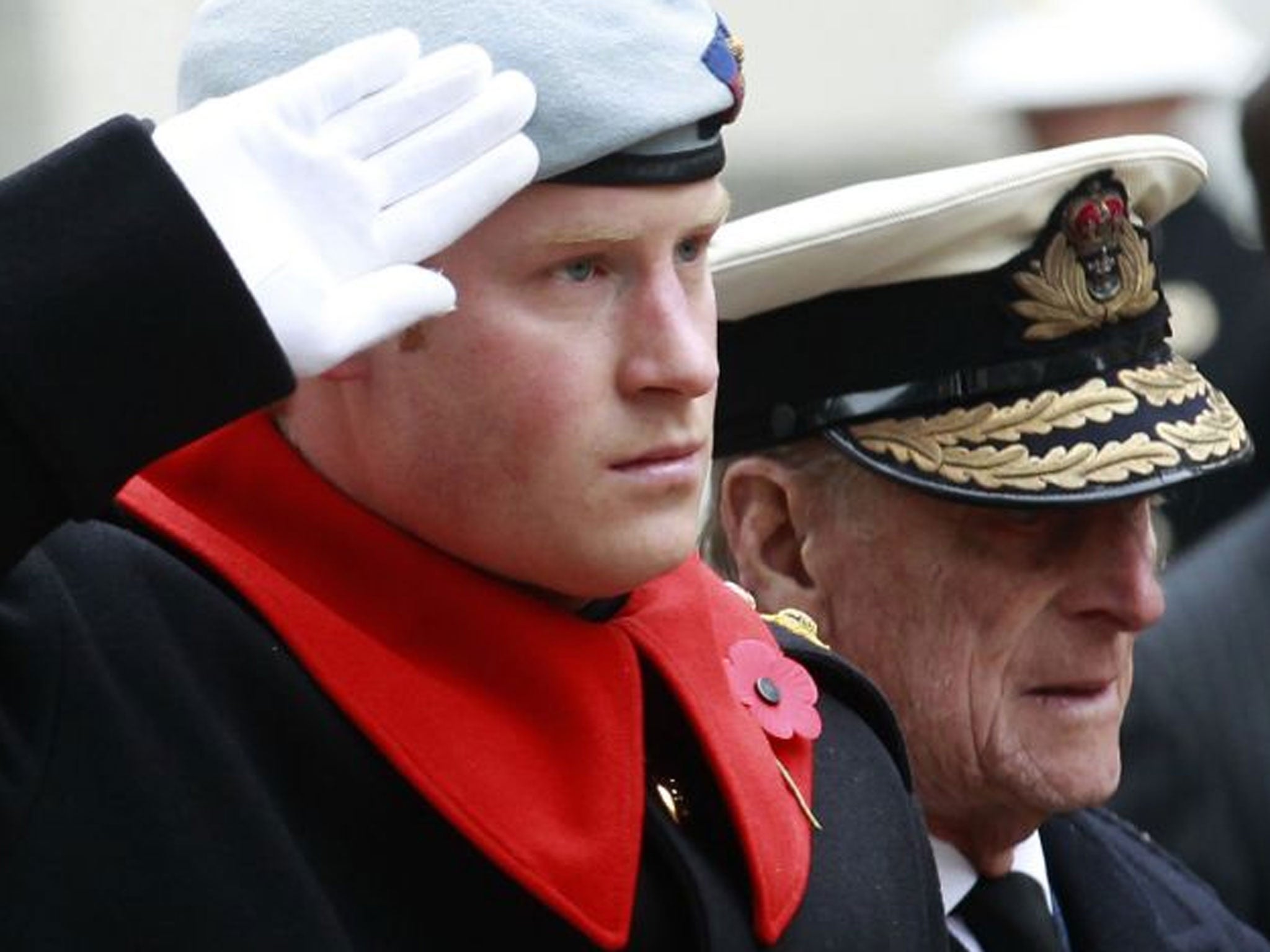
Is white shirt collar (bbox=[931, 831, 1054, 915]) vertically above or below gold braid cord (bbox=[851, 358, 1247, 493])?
below

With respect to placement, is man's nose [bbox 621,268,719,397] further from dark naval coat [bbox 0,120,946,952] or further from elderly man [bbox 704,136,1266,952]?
elderly man [bbox 704,136,1266,952]

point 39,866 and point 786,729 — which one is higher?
point 39,866

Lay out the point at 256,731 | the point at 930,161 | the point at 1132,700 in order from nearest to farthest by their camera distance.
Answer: the point at 256,731
the point at 1132,700
the point at 930,161

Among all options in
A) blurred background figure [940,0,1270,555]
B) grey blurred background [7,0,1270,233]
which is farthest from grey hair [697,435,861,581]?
grey blurred background [7,0,1270,233]

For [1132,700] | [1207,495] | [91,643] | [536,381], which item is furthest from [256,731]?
[1207,495]

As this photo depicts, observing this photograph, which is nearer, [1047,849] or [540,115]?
[540,115]

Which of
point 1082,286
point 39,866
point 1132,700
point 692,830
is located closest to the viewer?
point 39,866

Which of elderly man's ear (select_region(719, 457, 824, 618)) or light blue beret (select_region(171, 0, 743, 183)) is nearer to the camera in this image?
light blue beret (select_region(171, 0, 743, 183))

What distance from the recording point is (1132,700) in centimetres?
448

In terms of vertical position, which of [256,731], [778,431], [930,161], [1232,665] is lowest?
[930,161]

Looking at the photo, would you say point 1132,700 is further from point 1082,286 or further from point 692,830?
point 692,830

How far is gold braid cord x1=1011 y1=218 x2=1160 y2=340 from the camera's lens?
145 inches

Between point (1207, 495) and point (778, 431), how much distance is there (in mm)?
2216

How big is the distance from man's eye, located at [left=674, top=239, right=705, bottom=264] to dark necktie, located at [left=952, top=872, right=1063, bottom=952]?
1.06 metres
